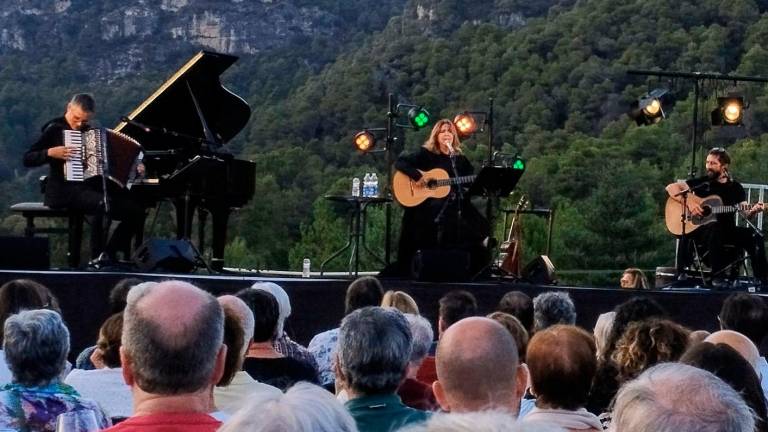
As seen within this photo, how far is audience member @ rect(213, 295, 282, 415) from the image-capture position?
4.00 metres

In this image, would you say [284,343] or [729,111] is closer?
[284,343]

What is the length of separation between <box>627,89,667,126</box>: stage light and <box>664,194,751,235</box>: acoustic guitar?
1774 mm

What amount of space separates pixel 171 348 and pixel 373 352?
1.02m

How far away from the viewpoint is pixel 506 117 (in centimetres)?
3641

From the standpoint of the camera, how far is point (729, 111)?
12602mm

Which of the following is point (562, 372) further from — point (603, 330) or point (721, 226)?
point (721, 226)

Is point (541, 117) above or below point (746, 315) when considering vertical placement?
above

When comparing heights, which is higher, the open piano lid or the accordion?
the open piano lid

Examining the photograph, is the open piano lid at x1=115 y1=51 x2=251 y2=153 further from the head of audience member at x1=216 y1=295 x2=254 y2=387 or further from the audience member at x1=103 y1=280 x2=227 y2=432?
the audience member at x1=103 y1=280 x2=227 y2=432

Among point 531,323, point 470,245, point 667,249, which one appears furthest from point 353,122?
point 531,323

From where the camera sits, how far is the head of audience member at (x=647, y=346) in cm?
420

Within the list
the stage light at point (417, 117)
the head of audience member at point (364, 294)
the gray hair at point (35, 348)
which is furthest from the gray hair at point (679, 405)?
the stage light at point (417, 117)

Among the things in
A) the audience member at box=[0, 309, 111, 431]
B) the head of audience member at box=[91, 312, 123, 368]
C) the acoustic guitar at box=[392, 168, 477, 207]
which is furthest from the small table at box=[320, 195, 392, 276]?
the audience member at box=[0, 309, 111, 431]

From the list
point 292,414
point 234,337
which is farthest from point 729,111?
point 292,414
